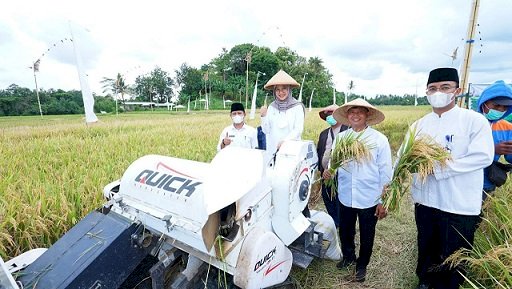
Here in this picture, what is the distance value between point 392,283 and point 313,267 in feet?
2.98

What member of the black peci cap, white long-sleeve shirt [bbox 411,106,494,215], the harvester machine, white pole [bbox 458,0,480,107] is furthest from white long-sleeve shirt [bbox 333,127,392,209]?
white pole [bbox 458,0,480,107]

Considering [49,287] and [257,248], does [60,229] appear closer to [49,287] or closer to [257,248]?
[49,287]

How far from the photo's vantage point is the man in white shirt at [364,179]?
10.2 feet

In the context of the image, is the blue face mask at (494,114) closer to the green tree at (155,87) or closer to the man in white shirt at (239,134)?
the man in white shirt at (239,134)

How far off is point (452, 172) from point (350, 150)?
0.90 m

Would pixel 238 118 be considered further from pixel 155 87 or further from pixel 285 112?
pixel 155 87

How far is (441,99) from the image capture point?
2680 mm

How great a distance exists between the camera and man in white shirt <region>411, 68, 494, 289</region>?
252cm

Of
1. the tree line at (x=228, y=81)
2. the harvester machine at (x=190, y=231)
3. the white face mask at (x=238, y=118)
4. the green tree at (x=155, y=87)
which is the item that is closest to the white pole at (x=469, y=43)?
the white face mask at (x=238, y=118)

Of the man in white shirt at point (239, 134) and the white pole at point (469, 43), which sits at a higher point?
the white pole at point (469, 43)

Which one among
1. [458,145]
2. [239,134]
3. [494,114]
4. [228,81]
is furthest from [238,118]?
[228,81]

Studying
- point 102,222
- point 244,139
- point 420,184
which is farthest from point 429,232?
point 102,222

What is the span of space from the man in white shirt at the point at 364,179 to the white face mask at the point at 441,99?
56cm

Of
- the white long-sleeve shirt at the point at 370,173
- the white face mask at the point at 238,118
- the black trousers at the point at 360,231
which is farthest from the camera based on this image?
the white face mask at the point at 238,118
